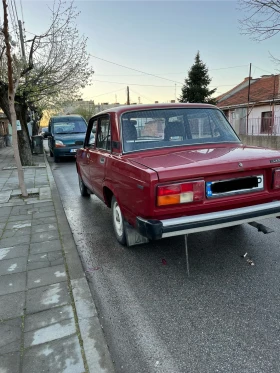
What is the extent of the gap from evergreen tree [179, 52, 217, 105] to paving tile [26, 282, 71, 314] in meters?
28.7

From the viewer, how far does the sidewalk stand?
6.58 feet

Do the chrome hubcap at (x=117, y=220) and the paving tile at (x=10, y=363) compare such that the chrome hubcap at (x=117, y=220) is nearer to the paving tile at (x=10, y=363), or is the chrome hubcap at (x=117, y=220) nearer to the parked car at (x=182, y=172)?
the parked car at (x=182, y=172)

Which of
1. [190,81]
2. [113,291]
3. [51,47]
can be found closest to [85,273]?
[113,291]

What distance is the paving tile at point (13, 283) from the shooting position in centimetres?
287

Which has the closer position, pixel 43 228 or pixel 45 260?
pixel 45 260

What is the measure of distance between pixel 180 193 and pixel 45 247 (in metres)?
2.16

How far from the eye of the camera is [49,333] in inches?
88.2

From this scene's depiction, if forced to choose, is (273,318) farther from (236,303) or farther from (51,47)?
(51,47)

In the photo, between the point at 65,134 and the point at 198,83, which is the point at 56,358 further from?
the point at 198,83

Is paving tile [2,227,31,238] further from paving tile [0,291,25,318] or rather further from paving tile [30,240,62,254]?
paving tile [0,291,25,318]

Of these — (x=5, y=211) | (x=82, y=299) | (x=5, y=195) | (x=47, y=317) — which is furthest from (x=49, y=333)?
(x=5, y=195)

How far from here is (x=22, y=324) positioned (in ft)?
7.79

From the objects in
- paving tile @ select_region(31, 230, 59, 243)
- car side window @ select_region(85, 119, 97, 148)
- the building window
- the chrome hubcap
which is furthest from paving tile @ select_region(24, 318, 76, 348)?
the building window

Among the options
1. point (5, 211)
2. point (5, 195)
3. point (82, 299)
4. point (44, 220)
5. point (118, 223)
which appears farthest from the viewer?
point (5, 195)
